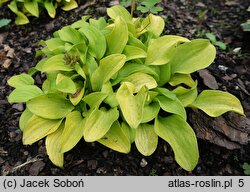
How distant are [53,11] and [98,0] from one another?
535 millimetres

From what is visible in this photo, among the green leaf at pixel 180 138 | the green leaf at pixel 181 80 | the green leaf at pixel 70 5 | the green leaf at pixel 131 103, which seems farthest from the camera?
the green leaf at pixel 70 5

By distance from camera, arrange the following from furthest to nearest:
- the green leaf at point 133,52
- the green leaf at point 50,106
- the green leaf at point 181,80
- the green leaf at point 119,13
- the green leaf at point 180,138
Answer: the green leaf at point 119,13 → the green leaf at point 181,80 → the green leaf at point 133,52 → the green leaf at point 50,106 → the green leaf at point 180,138

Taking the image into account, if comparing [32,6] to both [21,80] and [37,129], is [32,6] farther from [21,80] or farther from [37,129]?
[37,129]

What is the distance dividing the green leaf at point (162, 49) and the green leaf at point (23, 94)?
0.87 m

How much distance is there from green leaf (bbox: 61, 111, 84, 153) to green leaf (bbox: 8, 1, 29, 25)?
1.85 meters

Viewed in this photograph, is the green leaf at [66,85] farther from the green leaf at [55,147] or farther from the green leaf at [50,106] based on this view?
the green leaf at [55,147]

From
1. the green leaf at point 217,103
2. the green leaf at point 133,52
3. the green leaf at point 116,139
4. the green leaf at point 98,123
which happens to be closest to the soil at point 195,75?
the green leaf at point 217,103

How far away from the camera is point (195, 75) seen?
121 inches

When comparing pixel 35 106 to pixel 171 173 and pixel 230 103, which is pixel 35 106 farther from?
pixel 230 103

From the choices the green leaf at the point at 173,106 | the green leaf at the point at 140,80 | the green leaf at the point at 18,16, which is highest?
the green leaf at the point at 140,80

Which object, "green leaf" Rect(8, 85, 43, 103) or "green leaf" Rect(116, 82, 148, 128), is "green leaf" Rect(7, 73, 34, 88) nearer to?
"green leaf" Rect(8, 85, 43, 103)

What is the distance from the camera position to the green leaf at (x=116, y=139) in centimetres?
244

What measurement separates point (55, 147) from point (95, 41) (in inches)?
33.2

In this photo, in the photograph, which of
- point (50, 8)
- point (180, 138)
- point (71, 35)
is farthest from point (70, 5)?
point (180, 138)
